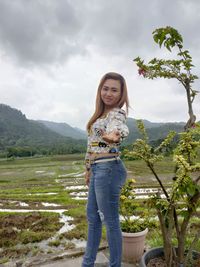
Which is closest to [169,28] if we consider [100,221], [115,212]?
[115,212]

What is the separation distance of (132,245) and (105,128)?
4.92 feet

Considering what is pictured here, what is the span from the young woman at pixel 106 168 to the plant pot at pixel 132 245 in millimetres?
574

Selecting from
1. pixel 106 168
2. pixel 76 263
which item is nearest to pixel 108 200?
pixel 106 168

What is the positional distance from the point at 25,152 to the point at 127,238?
81182 mm

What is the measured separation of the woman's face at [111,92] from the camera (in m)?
2.39

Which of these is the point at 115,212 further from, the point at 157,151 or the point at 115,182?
the point at 157,151

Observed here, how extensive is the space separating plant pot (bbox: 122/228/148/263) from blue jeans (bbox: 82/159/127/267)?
1.97ft

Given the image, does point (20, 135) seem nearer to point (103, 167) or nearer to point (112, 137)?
point (103, 167)

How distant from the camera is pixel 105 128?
2.28 meters

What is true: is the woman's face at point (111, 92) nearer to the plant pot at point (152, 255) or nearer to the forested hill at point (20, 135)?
the plant pot at point (152, 255)

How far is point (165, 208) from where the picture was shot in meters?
2.14

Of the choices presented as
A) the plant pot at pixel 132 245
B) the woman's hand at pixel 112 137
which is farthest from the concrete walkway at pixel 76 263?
the woman's hand at pixel 112 137

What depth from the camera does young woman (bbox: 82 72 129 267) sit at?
223 cm

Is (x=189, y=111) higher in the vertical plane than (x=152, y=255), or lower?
higher
